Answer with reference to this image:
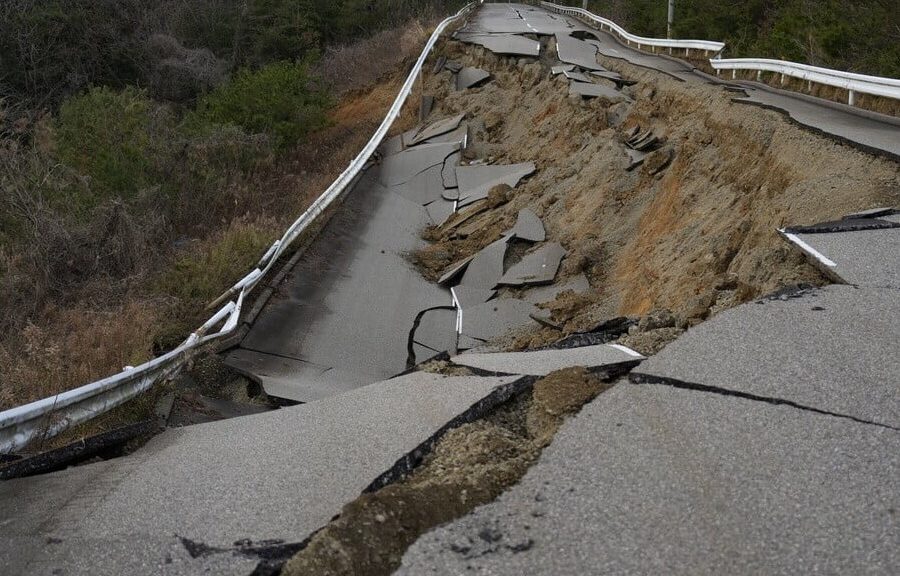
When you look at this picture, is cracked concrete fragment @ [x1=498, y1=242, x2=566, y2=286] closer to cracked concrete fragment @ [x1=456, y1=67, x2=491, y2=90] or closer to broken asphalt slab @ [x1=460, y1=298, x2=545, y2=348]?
broken asphalt slab @ [x1=460, y1=298, x2=545, y2=348]

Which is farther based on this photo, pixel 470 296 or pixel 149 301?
pixel 470 296

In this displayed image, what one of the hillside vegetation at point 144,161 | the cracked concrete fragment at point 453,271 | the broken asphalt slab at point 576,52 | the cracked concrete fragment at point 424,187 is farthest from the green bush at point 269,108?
the cracked concrete fragment at point 453,271

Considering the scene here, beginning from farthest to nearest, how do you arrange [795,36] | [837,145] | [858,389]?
[795,36] → [837,145] → [858,389]

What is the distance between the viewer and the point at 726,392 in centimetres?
444

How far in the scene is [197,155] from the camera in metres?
15.3

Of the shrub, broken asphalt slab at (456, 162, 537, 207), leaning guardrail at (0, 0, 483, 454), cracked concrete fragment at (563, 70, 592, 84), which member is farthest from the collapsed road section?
cracked concrete fragment at (563, 70, 592, 84)

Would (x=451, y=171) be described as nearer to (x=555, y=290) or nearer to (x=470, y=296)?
(x=470, y=296)

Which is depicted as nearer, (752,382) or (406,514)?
(406,514)

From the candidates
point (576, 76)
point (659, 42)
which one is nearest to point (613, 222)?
point (576, 76)

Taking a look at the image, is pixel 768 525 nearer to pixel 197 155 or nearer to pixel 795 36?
pixel 197 155

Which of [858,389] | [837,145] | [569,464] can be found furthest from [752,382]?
[837,145]

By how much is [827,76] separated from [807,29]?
7208 mm

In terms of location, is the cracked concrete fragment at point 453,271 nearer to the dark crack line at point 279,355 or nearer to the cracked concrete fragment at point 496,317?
the cracked concrete fragment at point 496,317

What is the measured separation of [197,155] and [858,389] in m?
13.1
